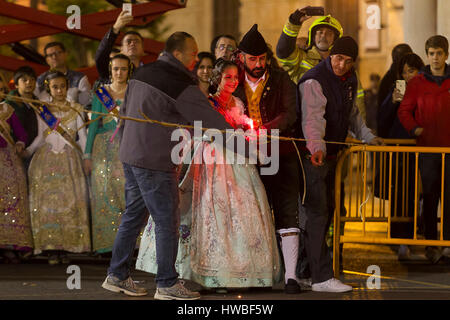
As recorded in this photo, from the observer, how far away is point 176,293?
6711 millimetres

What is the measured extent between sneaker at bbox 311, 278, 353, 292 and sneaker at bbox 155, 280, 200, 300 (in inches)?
37.5

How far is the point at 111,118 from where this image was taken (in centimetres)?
889

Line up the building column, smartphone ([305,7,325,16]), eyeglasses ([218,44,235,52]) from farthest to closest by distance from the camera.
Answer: the building column
eyeglasses ([218,44,235,52])
smartphone ([305,7,325,16])

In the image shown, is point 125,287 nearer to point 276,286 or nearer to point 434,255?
point 276,286

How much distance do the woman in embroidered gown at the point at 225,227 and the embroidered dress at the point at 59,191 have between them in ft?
6.67

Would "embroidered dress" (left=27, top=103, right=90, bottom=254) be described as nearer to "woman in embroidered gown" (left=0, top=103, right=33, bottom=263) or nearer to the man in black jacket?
"woman in embroidered gown" (left=0, top=103, right=33, bottom=263)

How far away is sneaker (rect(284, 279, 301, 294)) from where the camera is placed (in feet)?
23.3

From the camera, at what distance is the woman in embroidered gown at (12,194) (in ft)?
29.1

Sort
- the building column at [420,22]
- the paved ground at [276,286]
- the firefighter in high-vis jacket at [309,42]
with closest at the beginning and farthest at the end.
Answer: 1. the paved ground at [276,286]
2. the firefighter in high-vis jacket at [309,42]
3. the building column at [420,22]

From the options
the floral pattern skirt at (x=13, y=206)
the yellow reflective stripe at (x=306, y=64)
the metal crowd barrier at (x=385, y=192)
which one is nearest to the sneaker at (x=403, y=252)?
the metal crowd barrier at (x=385, y=192)

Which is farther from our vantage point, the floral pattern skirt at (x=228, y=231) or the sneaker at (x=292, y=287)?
the sneaker at (x=292, y=287)

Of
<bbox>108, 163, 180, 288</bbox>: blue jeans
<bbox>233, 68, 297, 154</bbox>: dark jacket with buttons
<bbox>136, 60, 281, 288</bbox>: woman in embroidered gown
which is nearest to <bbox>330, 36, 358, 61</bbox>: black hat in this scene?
<bbox>233, 68, 297, 154</bbox>: dark jacket with buttons

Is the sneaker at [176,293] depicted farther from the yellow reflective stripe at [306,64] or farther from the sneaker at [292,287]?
the yellow reflective stripe at [306,64]
